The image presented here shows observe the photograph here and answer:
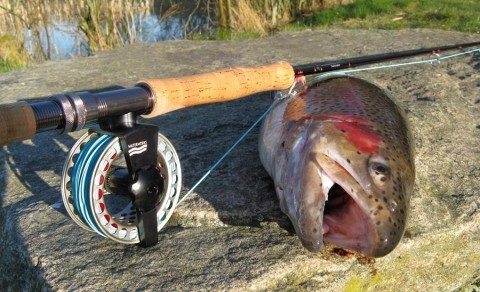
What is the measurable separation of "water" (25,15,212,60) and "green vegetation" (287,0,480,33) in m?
2.23

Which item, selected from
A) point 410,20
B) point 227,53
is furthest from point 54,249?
point 410,20

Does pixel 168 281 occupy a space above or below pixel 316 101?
below

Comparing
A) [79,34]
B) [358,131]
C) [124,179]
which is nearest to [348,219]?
[358,131]

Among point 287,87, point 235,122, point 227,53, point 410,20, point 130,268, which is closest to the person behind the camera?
point 130,268

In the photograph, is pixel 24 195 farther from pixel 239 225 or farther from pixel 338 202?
pixel 338 202

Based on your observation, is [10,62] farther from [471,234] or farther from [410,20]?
[471,234]

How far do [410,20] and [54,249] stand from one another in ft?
25.1

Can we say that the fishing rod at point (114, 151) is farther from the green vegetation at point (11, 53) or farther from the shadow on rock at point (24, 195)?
the green vegetation at point (11, 53)

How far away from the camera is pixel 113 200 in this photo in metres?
2.79

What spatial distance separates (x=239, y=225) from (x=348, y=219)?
0.63 m

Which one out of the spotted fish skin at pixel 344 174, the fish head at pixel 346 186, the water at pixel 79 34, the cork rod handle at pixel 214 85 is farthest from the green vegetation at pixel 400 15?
the fish head at pixel 346 186

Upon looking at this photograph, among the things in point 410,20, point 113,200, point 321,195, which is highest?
point 321,195

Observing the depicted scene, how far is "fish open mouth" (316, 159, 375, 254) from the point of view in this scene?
6.97 feet

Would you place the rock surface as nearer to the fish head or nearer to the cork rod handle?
the fish head
